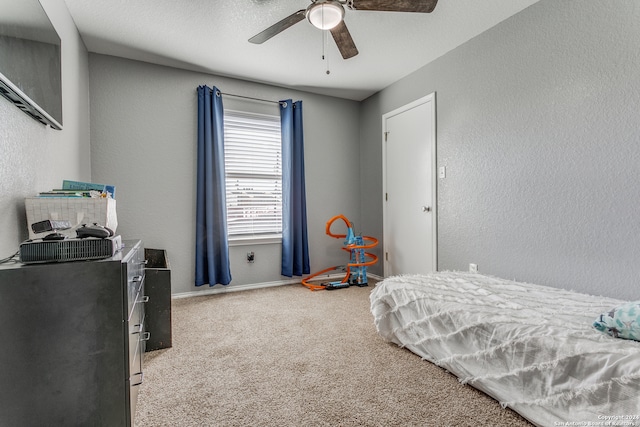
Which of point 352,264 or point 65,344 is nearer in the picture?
point 65,344

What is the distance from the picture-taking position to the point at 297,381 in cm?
171

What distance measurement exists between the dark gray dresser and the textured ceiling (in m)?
2.15

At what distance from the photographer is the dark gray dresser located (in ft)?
3.26

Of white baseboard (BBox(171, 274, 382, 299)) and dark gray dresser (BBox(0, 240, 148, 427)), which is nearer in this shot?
dark gray dresser (BBox(0, 240, 148, 427))

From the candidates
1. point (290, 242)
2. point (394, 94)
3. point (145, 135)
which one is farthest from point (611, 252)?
point (145, 135)

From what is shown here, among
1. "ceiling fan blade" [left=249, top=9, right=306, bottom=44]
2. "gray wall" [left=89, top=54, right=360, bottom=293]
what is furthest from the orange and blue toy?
"ceiling fan blade" [left=249, top=9, right=306, bottom=44]

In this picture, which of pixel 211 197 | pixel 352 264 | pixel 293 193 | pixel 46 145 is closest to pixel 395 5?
pixel 46 145

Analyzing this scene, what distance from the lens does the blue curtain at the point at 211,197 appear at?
132 inches

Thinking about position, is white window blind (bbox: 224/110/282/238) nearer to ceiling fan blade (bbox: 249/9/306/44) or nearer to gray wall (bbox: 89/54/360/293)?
gray wall (bbox: 89/54/360/293)

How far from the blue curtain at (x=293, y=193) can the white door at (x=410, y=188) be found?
1.07 meters

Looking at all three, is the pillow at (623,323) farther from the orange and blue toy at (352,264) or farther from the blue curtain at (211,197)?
the blue curtain at (211,197)

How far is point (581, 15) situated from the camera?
6.75 feet

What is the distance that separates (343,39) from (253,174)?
1.99 metres

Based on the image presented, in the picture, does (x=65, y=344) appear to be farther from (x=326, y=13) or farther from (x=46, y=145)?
(x=326, y=13)
